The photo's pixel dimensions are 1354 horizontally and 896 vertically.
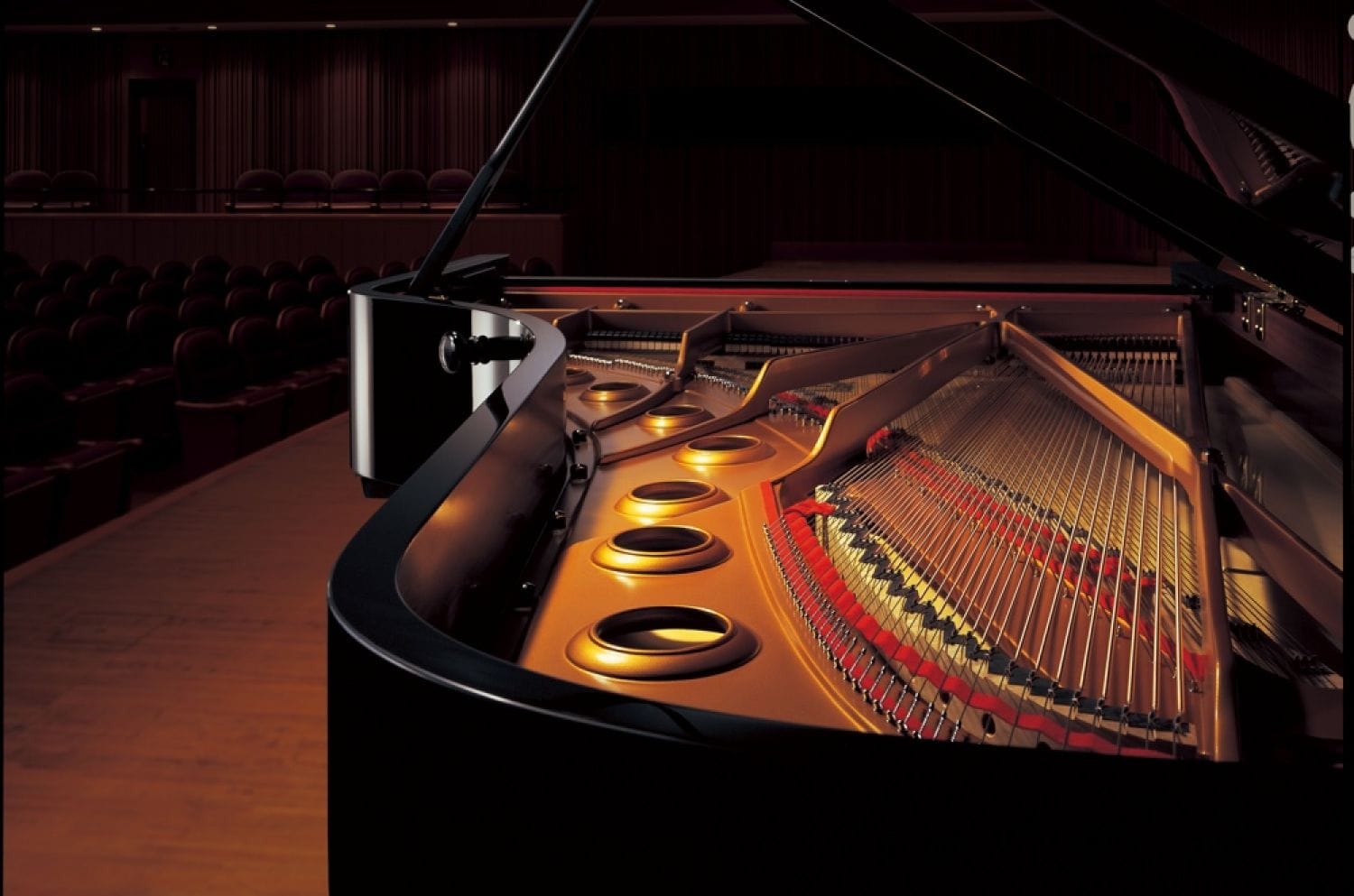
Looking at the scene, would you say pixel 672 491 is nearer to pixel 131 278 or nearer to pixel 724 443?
pixel 724 443

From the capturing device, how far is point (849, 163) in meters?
10.2

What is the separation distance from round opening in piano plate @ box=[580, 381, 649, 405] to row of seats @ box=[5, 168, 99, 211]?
881 cm

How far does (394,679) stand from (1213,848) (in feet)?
1.37

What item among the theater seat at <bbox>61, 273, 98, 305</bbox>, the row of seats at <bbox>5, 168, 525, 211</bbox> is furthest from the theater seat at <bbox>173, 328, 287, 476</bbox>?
the row of seats at <bbox>5, 168, 525, 211</bbox>

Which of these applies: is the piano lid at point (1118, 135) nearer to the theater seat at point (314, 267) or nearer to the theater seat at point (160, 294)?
the theater seat at point (160, 294)

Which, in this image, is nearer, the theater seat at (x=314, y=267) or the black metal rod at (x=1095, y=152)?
the black metal rod at (x=1095, y=152)

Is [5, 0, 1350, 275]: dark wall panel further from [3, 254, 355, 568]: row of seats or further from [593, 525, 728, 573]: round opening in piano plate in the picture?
[593, 525, 728, 573]: round opening in piano plate

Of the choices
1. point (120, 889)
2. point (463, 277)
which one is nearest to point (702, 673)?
point (120, 889)

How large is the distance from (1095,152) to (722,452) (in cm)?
81

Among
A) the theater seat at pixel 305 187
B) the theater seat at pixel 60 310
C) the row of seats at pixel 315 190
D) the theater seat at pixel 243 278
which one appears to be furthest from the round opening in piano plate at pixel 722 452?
the theater seat at pixel 305 187

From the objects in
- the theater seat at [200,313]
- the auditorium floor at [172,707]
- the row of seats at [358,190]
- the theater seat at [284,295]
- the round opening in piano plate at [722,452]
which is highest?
the row of seats at [358,190]

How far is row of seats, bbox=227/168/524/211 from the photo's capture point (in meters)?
9.34

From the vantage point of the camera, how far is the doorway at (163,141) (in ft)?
36.5

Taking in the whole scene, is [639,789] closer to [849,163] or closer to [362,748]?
[362,748]
